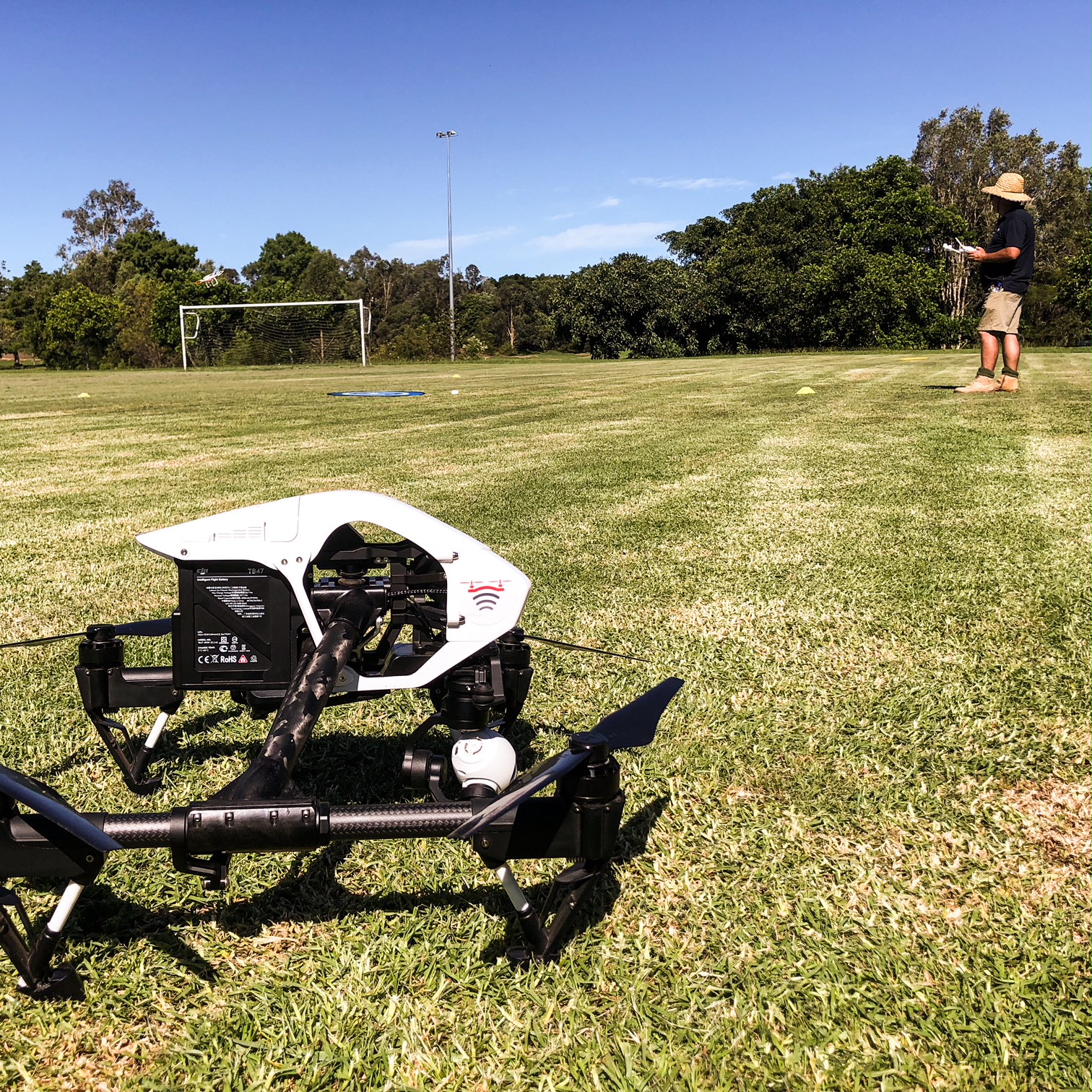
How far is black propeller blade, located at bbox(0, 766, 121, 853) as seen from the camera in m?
1.66

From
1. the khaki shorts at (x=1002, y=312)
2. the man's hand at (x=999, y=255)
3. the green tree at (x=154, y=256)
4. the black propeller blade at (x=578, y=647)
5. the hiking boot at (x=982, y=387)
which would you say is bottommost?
the black propeller blade at (x=578, y=647)

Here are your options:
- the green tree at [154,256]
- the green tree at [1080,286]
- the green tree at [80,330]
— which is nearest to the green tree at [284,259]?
the green tree at [154,256]

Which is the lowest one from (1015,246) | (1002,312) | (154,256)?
(1002,312)

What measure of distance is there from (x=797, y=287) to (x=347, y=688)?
5181 cm

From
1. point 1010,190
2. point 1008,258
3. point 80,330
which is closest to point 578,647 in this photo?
point 1008,258

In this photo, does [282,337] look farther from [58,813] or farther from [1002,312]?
[58,813]

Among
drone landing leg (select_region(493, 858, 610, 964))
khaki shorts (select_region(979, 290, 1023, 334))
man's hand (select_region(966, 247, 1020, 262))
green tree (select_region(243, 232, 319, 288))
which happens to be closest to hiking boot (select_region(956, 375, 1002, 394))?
khaki shorts (select_region(979, 290, 1023, 334))

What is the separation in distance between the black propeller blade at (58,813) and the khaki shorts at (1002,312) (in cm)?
1323

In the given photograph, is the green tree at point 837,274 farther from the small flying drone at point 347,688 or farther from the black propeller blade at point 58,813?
the black propeller blade at point 58,813

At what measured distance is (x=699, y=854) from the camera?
94.6 inches

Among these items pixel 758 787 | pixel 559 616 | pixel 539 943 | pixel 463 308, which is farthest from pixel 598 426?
pixel 463 308

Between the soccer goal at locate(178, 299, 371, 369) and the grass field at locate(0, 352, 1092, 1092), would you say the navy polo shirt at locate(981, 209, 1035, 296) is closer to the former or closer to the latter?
the grass field at locate(0, 352, 1092, 1092)

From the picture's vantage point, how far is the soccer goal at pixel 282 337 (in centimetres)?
4825

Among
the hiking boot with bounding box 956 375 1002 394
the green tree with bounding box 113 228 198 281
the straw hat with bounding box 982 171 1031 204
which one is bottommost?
the hiking boot with bounding box 956 375 1002 394
